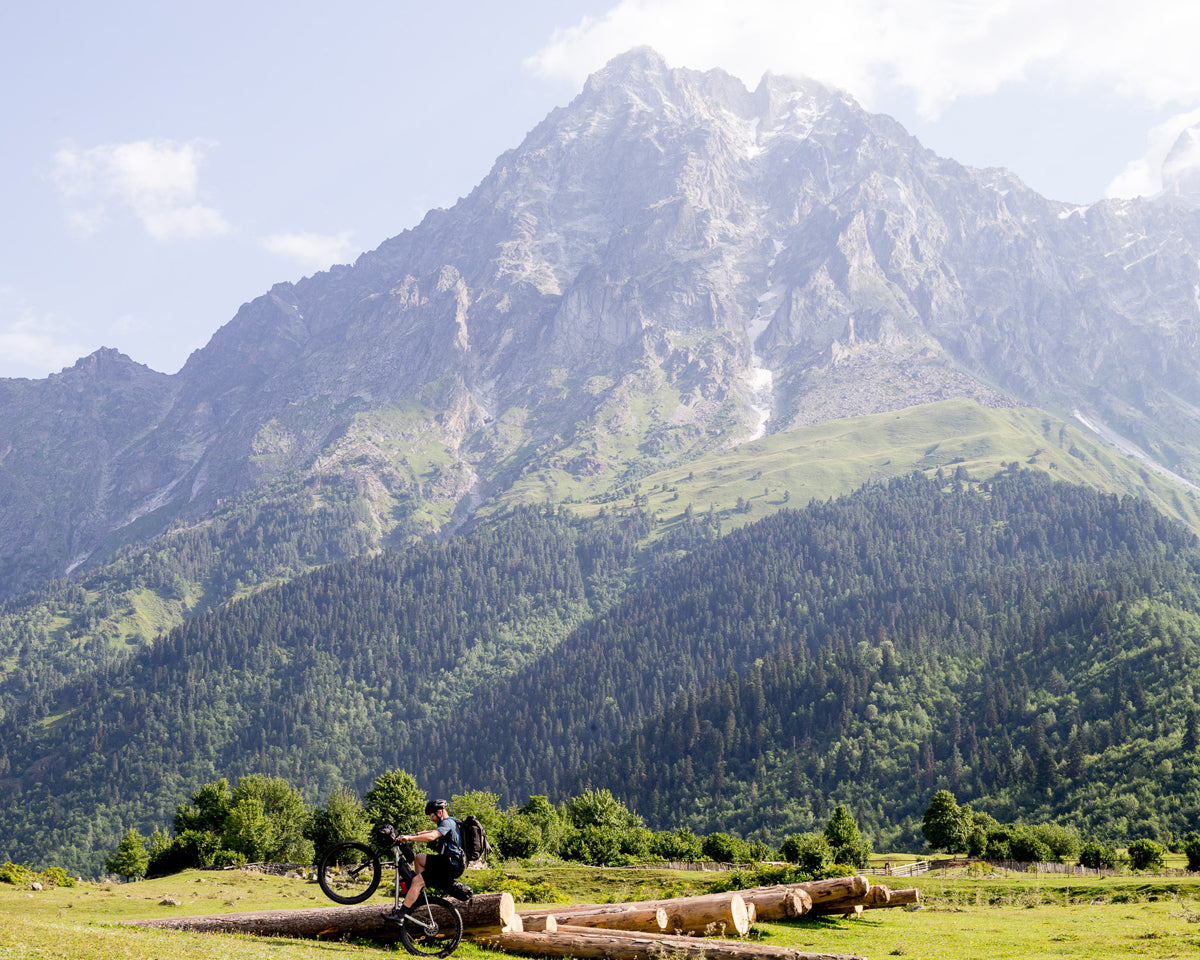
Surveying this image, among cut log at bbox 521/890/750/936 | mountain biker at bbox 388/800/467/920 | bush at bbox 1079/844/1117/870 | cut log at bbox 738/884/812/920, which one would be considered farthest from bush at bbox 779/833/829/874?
mountain biker at bbox 388/800/467/920

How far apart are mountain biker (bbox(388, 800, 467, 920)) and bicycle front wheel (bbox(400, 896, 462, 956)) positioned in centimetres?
50

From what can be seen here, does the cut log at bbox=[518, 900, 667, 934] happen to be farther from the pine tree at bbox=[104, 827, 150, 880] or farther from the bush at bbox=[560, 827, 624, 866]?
the pine tree at bbox=[104, 827, 150, 880]

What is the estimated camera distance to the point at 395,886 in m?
31.2

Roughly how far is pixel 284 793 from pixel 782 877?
73.8m

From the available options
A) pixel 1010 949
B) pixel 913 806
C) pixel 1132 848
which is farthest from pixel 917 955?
pixel 913 806

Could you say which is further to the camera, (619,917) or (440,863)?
(619,917)

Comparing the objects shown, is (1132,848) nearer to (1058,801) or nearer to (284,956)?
(1058,801)

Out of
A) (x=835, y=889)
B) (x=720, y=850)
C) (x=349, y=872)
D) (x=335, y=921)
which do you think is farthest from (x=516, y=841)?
(x=349, y=872)

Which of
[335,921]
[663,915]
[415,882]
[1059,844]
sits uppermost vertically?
[415,882]

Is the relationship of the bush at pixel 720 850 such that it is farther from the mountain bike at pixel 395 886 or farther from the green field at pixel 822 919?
the mountain bike at pixel 395 886

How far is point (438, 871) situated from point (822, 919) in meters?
27.7

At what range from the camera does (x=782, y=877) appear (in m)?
68.1

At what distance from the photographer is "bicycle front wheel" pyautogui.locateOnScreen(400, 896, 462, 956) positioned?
100ft

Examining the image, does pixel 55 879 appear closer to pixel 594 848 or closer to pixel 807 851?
pixel 594 848
